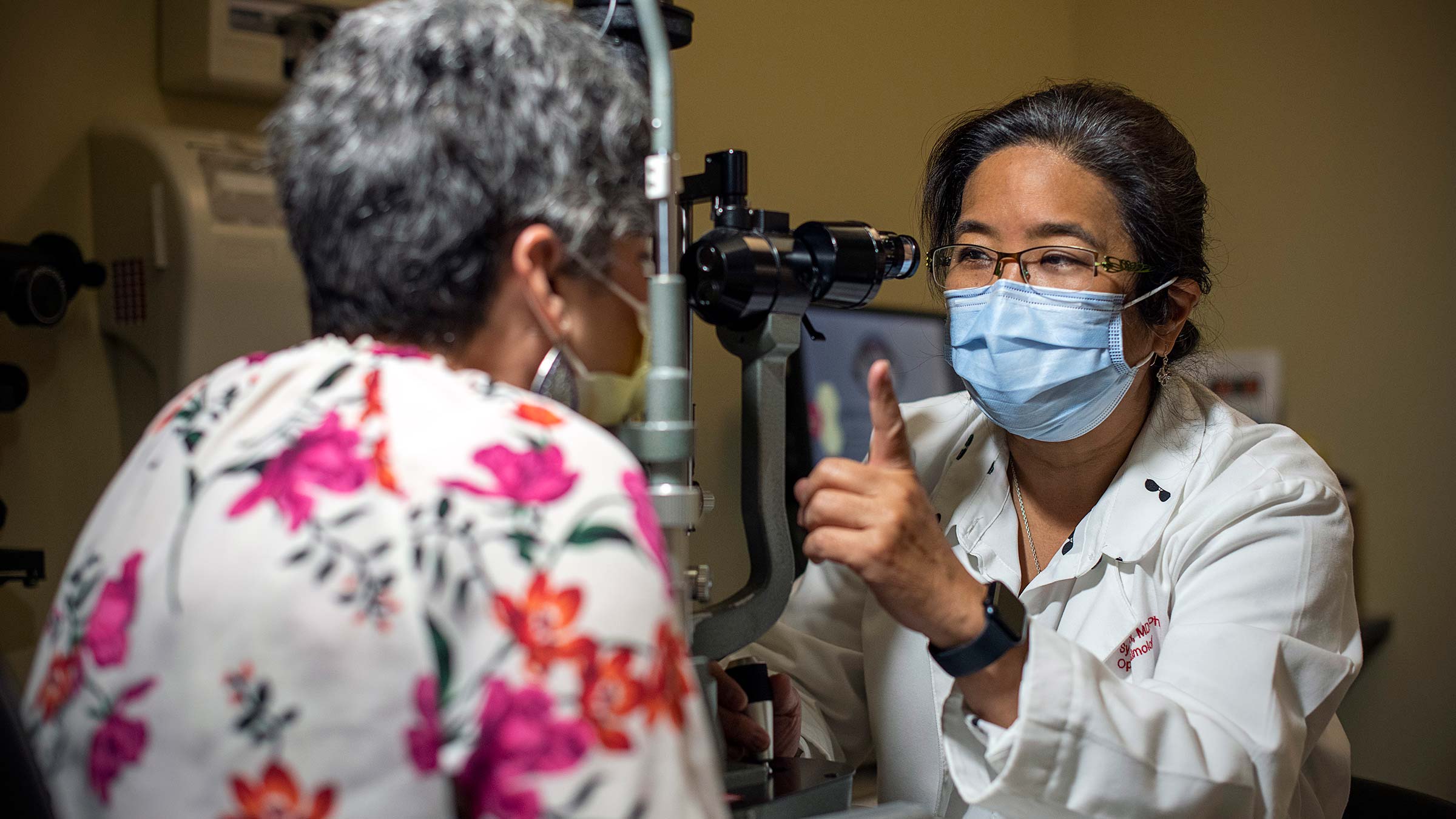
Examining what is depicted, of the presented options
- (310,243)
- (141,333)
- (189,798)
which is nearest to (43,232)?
(141,333)

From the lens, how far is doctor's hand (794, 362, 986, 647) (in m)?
1.02

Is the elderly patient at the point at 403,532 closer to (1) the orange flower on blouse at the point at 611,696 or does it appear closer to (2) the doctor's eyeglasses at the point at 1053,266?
(1) the orange flower on blouse at the point at 611,696

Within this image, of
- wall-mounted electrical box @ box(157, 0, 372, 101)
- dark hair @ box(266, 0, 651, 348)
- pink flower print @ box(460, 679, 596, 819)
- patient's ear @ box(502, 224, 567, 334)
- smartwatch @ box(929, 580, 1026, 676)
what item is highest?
wall-mounted electrical box @ box(157, 0, 372, 101)

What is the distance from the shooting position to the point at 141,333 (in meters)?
1.52

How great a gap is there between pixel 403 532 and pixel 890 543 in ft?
1.73

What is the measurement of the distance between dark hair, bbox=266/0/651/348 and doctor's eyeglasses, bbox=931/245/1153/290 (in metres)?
0.72

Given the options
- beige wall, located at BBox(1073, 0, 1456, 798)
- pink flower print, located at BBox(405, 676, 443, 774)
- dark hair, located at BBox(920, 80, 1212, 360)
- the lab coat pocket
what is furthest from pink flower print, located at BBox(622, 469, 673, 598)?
beige wall, located at BBox(1073, 0, 1456, 798)

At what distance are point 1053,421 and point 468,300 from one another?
851mm

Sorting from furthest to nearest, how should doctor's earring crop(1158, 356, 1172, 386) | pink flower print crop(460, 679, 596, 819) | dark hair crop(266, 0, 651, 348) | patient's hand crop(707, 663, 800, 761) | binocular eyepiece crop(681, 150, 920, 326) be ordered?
doctor's earring crop(1158, 356, 1172, 386) → patient's hand crop(707, 663, 800, 761) → binocular eyepiece crop(681, 150, 920, 326) → dark hair crop(266, 0, 651, 348) → pink flower print crop(460, 679, 596, 819)

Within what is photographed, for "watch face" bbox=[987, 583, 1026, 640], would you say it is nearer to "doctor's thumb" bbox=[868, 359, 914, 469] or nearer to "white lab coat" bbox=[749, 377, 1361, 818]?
"white lab coat" bbox=[749, 377, 1361, 818]

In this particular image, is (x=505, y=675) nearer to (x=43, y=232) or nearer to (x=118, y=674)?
(x=118, y=674)

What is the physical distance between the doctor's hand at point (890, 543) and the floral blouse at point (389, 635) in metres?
0.39

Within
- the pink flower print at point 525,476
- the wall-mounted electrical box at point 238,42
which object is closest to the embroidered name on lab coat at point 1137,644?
the pink flower print at point 525,476

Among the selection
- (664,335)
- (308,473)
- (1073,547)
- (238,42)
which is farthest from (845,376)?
(308,473)
